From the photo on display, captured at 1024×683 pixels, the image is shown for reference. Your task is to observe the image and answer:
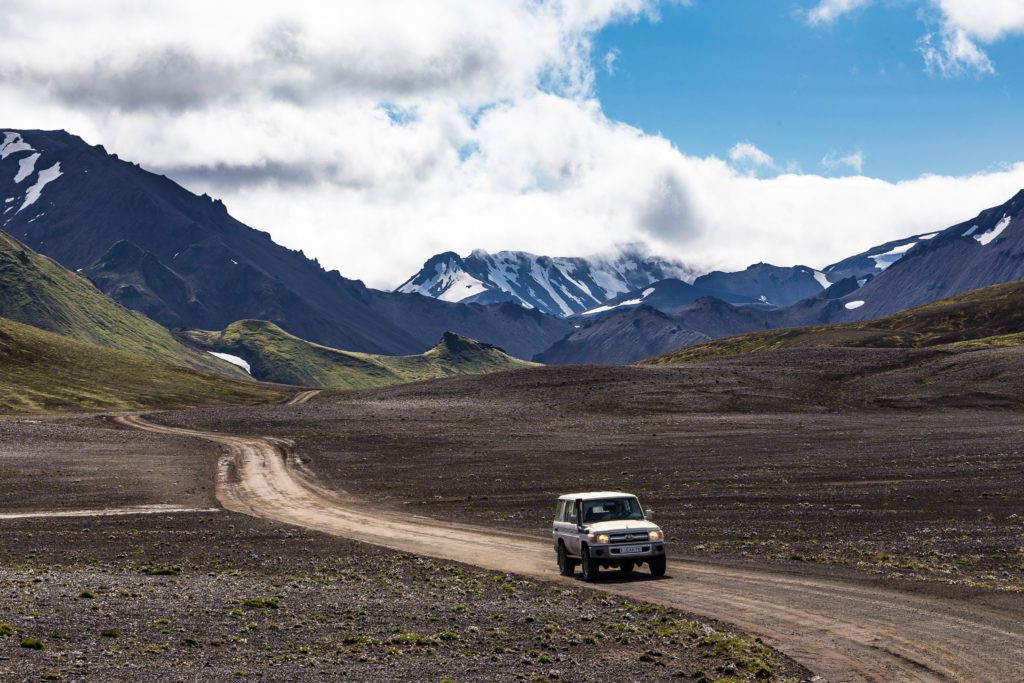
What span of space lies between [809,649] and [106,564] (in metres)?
25.8

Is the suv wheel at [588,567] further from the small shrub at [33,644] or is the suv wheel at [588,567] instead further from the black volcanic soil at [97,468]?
the black volcanic soil at [97,468]

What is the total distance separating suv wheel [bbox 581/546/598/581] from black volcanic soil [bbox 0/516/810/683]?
156 cm

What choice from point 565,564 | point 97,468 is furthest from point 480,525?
point 97,468

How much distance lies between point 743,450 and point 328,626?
211 ft

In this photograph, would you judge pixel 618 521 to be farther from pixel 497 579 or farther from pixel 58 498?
pixel 58 498

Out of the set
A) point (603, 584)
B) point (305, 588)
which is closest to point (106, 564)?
point (305, 588)

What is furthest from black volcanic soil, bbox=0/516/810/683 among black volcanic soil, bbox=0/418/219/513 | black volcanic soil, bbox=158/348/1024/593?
black volcanic soil, bbox=0/418/219/513

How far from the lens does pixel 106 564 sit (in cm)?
3666

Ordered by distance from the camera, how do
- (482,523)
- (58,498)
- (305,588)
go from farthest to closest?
→ (58,498) < (482,523) < (305,588)

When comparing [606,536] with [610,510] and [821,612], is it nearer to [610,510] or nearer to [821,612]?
[610,510]

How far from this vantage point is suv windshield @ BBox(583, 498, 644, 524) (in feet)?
109

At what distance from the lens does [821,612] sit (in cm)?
2583

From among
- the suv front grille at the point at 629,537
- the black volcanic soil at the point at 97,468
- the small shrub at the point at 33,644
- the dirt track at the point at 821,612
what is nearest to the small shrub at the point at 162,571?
the dirt track at the point at 821,612

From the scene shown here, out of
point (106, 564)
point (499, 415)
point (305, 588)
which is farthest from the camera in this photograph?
point (499, 415)
